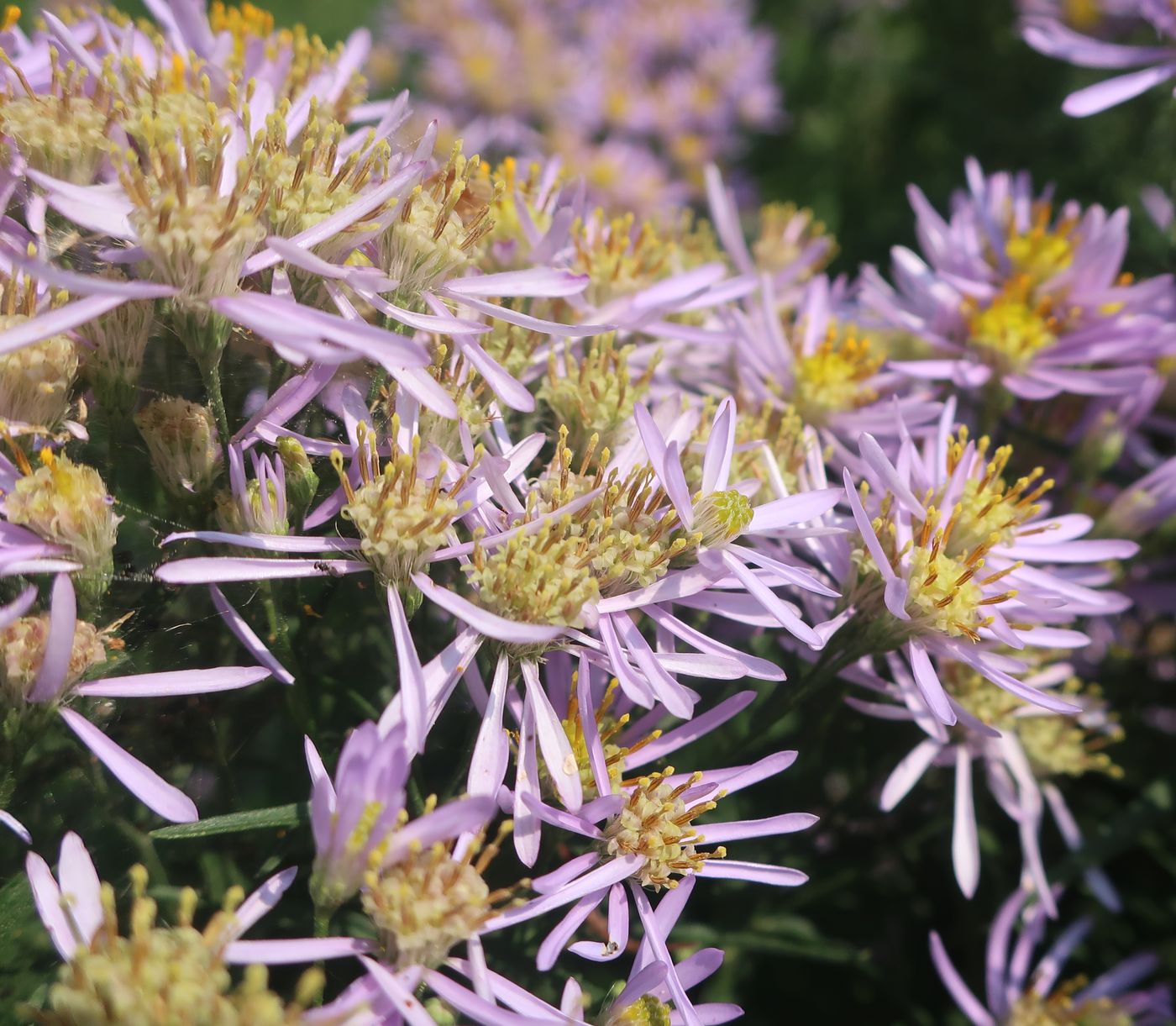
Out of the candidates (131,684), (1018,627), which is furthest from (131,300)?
(1018,627)

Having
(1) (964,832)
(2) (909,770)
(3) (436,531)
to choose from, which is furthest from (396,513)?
(1) (964,832)

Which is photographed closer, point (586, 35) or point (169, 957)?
point (169, 957)

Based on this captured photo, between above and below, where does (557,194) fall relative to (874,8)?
below

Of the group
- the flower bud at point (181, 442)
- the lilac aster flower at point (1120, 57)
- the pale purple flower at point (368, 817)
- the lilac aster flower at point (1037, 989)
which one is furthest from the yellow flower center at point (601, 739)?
the lilac aster flower at point (1120, 57)

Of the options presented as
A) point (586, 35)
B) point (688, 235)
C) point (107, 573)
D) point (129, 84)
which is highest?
point (586, 35)

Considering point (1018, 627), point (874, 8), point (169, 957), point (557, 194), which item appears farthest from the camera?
point (874, 8)

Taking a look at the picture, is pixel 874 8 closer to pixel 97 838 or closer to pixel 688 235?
pixel 688 235

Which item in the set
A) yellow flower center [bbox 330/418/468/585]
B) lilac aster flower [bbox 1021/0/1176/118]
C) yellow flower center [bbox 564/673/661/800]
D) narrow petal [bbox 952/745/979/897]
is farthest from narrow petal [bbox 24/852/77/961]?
lilac aster flower [bbox 1021/0/1176/118]
